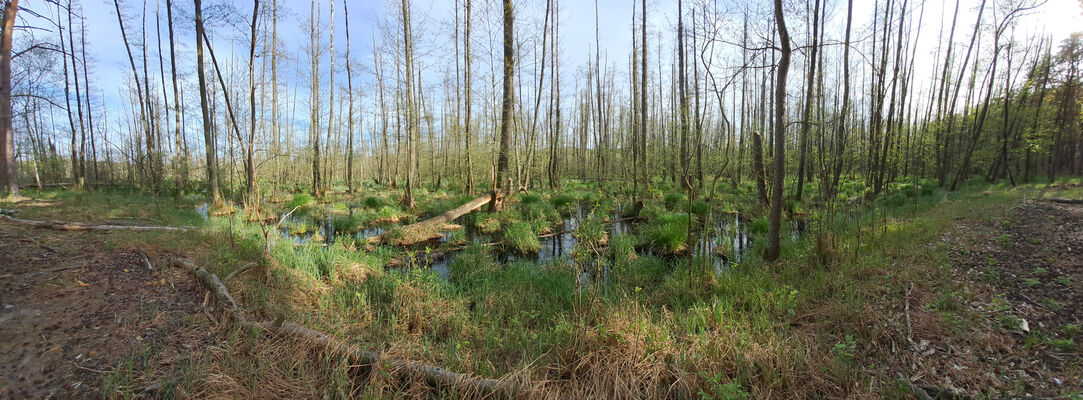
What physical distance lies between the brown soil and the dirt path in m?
4.53

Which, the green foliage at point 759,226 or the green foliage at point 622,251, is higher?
the green foliage at point 759,226

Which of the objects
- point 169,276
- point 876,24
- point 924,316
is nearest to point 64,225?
point 169,276

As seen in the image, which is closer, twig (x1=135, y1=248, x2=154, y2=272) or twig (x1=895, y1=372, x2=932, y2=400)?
twig (x1=895, y1=372, x2=932, y2=400)

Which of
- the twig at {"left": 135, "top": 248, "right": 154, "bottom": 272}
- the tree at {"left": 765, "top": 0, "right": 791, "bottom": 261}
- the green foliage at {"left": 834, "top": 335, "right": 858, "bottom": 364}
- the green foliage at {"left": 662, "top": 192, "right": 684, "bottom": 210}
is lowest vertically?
the green foliage at {"left": 834, "top": 335, "right": 858, "bottom": 364}

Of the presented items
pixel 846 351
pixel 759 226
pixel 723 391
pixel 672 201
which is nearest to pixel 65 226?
pixel 723 391

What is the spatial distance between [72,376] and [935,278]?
21.7ft

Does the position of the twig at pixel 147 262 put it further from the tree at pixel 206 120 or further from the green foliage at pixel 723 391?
the tree at pixel 206 120

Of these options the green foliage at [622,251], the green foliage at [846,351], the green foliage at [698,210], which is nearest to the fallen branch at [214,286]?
the green foliage at [622,251]

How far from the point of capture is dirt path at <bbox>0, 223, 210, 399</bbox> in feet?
6.16

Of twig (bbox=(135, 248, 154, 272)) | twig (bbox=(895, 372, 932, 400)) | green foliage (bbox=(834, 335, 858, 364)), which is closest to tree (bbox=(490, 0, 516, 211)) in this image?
twig (bbox=(135, 248, 154, 272))

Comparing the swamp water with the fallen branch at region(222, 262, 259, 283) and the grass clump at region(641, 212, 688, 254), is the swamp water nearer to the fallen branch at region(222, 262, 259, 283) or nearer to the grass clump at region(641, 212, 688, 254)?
the grass clump at region(641, 212, 688, 254)

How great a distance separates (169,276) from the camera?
10.7 feet

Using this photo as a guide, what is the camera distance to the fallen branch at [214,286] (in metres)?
2.74

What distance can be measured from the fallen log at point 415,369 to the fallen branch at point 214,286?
17.6 inches
